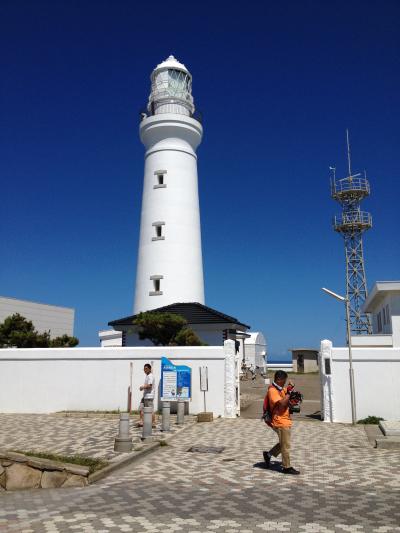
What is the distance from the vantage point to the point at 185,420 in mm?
14891

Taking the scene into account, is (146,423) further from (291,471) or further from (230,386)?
(230,386)

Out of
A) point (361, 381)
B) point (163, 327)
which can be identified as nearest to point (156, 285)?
point (163, 327)

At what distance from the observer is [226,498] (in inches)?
268

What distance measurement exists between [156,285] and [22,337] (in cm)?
749

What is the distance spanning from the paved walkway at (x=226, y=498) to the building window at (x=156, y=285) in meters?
16.3

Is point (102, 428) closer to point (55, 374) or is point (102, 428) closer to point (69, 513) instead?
point (55, 374)

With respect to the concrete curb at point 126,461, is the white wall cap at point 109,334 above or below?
above

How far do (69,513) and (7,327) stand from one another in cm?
1822

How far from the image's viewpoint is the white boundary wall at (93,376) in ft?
51.9

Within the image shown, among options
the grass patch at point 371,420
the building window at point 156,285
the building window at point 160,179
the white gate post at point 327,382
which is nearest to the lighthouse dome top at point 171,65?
the building window at point 160,179

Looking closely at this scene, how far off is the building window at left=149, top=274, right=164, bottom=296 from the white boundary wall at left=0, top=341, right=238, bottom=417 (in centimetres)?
972

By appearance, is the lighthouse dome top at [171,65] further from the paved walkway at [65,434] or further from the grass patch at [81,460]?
the grass patch at [81,460]

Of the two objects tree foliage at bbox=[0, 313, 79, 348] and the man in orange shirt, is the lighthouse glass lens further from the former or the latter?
the man in orange shirt

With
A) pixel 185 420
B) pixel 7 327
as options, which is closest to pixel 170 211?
pixel 7 327
